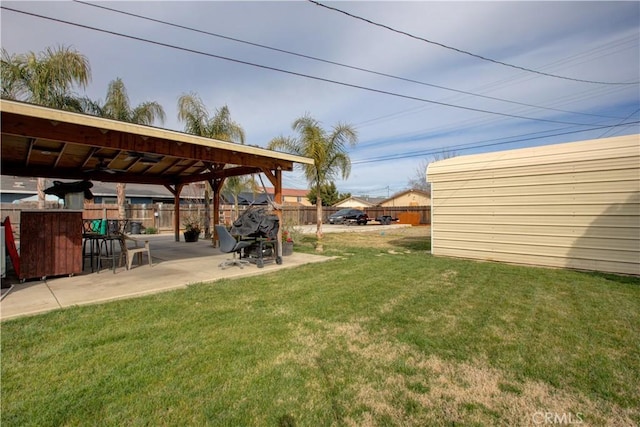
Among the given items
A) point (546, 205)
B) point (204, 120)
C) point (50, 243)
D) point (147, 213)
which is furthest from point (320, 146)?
point (147, 213)

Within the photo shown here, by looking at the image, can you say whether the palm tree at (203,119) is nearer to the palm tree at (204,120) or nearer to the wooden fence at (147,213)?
the palm tree at (204,120)

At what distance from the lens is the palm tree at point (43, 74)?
1021 centimetres

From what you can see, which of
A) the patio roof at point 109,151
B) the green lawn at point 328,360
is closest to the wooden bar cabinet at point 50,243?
the patio roof at point 109,151

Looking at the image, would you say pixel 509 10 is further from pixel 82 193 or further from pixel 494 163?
pixel 82 193

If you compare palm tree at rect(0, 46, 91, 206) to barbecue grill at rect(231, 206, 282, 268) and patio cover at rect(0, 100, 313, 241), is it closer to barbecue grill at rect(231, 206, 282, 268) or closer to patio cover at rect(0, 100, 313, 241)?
patio cover at rect(0, 100, 313, 241)

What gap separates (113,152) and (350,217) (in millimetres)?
22128

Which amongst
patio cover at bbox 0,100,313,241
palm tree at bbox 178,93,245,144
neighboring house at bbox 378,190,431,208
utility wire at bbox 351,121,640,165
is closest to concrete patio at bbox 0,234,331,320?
patio cover at bbox 0,100,313,241

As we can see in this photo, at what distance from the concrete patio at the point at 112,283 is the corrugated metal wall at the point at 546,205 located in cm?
409

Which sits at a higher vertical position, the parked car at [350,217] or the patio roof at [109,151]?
the patio roof at [109,151]

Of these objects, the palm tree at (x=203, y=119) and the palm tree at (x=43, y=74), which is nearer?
the palm tree at (x=43, y=74)

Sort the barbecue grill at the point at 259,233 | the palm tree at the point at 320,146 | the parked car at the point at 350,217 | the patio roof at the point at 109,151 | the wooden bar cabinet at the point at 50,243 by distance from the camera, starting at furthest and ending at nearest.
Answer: the parked car at the point at 350,217, the palm tree at the point at 320,146, the barbecue grill at the point at 259,233, the wooden bar cabinet at the point at 50,243, the patio roof at the point at 109,151

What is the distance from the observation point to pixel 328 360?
265 cm

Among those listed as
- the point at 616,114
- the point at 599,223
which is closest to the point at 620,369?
the point at 599,223

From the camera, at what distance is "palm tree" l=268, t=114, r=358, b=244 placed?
1287 centimetres
